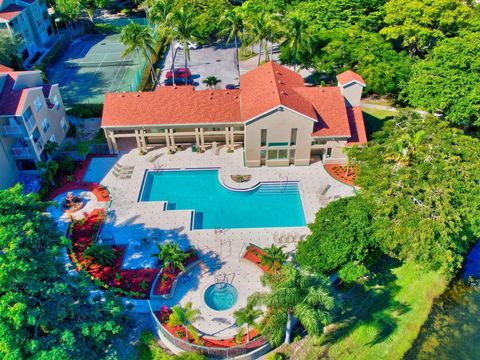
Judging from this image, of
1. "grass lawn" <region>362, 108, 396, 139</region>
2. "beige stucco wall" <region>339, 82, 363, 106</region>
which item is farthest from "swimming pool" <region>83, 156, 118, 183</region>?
"grass lawn" <region>362, 108, 396, 139</region>

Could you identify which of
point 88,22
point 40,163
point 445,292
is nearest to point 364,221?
point 445,292

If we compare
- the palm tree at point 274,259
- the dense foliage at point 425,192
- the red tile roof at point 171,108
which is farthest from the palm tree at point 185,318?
the red tile roof at point 171,108

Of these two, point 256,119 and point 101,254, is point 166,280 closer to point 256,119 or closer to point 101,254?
point 101,254

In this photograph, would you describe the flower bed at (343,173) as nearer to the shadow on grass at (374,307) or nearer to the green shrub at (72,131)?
the shadow on grass at (374,307)

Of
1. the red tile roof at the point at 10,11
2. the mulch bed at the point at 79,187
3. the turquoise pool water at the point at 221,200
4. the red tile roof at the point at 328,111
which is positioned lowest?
the turquoise pool water at the point at 221,200

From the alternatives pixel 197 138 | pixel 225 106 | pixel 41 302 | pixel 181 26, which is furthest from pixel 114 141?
pixel 41 302

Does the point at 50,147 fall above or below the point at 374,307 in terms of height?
above
